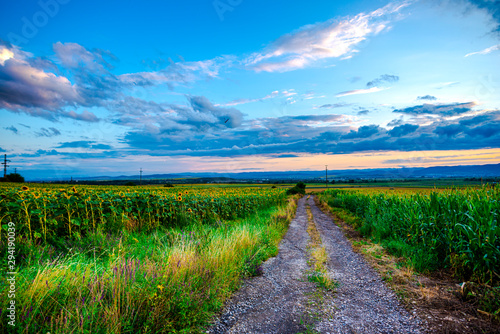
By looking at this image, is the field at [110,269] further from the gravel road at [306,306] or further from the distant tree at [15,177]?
the distant tree at [15,177]

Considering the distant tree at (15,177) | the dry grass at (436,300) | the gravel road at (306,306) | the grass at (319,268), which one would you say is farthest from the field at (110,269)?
the distant tree at (15,177)

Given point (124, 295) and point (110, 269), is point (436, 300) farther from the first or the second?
point (110, 269)

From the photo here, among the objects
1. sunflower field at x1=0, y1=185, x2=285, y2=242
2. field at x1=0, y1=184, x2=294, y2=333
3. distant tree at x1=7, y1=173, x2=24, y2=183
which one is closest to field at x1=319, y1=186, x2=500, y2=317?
field at x1=0, y1=184, x2=294, y2=333

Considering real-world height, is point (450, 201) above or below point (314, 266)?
above

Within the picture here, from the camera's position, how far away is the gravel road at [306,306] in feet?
12.9

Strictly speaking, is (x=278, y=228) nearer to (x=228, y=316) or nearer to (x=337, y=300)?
(x=337, y=300)

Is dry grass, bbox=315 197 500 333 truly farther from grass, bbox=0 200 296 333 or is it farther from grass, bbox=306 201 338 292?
grass, bbox=0 200 296 333

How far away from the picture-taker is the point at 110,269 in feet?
13.2

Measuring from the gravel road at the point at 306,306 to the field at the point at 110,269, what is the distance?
398 millimetres

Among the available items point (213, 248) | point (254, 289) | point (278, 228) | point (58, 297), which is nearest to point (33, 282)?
A: point (58, 297)

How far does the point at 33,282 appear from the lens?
3250mm

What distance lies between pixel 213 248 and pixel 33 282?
333 centimetres

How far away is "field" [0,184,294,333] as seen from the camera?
3.09m

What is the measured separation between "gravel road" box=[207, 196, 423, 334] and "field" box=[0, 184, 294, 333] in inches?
15.7
